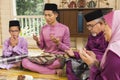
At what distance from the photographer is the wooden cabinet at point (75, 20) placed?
18.0ft

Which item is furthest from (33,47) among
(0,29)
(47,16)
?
(47,16)

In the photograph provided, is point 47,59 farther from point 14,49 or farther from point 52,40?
point 14,49

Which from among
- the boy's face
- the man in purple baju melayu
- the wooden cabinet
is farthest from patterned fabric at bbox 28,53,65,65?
the wooden cabinet

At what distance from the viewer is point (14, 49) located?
3570mm

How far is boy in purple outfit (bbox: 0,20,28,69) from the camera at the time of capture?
356cm

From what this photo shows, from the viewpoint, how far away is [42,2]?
6344mm

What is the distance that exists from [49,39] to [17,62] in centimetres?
62

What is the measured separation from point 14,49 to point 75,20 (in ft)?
7.62

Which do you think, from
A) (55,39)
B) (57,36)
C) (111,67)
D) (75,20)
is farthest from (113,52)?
(75,20)

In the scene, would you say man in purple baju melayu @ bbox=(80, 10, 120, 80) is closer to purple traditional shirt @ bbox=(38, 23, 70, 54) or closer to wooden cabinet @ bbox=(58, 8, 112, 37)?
purple traditional shirt @ bbox=(38, 23, 70, 54)

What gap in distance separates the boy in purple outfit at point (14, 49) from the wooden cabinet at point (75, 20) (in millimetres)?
2109

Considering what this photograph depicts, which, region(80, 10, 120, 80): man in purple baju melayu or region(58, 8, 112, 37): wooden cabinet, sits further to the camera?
region(58, 8, 112, 37): wooden cabinet

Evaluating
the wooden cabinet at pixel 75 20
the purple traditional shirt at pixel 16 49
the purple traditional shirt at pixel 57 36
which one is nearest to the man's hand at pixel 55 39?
the purple traditional shirt at pixel 57 36

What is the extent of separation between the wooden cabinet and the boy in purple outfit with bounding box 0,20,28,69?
2.11m
